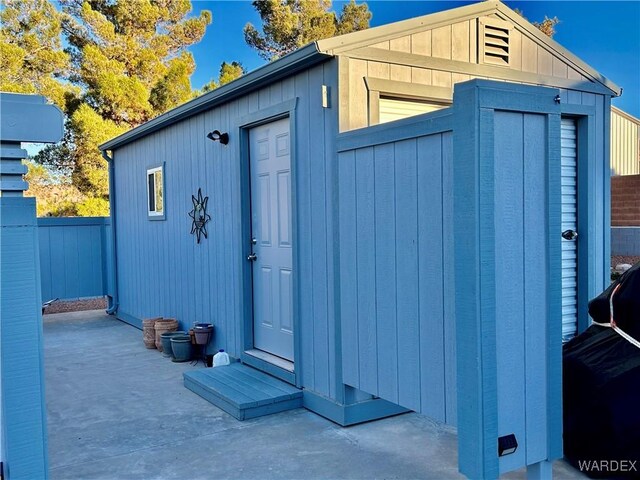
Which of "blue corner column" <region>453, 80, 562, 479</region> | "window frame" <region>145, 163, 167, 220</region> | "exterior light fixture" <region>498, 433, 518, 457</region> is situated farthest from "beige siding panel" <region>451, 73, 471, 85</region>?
"window frame" <region>145, 163, 167, 220</region>

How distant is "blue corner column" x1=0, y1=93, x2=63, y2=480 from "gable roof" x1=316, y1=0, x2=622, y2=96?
5.99ft

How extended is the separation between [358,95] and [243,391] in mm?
2190

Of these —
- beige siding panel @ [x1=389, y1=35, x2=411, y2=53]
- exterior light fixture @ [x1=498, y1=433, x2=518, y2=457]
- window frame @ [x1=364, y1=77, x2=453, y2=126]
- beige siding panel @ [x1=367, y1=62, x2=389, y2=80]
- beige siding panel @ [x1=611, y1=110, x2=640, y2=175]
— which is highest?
beige siding panel @ [x1=611, y1=110, x2=640, y2=175]

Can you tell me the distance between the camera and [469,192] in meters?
2.33

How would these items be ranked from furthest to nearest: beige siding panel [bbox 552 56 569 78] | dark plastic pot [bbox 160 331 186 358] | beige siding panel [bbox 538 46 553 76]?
dark plastic pot [bbox 160 331 186 358] → beige siding panel [bbox 552 56 569 78] → beige siding panel [bbox 538 46 553 76]

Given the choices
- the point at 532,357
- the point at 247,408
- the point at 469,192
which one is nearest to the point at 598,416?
the point at 532,357

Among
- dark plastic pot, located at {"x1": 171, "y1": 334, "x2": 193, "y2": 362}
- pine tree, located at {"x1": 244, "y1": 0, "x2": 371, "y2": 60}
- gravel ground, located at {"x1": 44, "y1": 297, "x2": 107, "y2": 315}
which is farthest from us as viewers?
pine tree, located at {"x1": 244, "y1": 0, "x2": 371, "y2": 60}

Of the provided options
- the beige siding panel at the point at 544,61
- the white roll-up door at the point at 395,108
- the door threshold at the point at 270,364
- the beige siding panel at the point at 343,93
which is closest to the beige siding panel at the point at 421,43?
the white roll-up door at the point at 395,108

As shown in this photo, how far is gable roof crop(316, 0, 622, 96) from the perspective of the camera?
11.6 feet

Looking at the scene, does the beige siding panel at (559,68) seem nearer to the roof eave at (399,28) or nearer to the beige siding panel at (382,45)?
the roof eave at (399,28)

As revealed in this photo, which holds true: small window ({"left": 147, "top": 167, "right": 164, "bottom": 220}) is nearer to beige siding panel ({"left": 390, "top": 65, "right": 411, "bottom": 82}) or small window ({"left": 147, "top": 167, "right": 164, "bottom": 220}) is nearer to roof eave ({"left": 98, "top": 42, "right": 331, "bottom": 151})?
roof eave ({"left": 98, "top": 42, "right": 331, "bottom": 151})

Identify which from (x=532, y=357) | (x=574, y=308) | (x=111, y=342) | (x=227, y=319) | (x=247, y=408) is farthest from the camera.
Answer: (x=111, y=342)

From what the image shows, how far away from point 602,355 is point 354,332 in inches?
52.4

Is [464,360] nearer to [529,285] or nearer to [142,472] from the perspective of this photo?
[529,285]
